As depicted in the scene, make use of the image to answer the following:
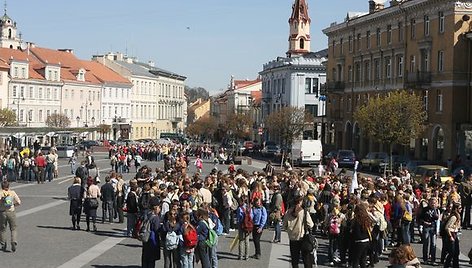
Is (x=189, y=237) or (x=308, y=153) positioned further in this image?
(x=308, y=153)

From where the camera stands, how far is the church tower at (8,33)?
4392 inches

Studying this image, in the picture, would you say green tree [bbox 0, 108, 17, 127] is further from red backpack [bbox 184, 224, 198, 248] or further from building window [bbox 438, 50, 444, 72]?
red backpack [bbox 184, 224, 198, 248]

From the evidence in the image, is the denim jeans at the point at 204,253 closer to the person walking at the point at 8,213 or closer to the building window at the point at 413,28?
the person walking at the point at 8,213

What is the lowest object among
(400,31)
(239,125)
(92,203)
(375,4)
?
(92,203)

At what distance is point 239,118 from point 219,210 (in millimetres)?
101518

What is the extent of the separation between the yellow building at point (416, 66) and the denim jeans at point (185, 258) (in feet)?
142

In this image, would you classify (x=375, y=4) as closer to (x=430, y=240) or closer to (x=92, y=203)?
(x=92, y=203)

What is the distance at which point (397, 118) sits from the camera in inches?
2304

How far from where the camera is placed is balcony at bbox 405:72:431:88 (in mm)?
61656

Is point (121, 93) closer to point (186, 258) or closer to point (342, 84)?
point (342, 84)

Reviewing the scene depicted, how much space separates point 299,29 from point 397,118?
6432cm

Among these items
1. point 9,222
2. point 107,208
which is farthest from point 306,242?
point 107,208

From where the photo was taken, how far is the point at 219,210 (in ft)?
77.2

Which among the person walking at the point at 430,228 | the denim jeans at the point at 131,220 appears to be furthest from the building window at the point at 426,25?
the person walking at the point at 430,228
